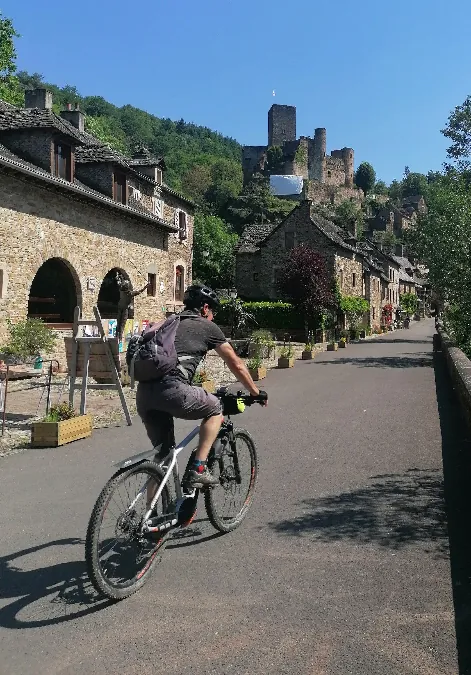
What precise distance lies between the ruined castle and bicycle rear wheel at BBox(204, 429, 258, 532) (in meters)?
107

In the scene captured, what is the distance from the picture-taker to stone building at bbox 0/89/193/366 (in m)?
15.8

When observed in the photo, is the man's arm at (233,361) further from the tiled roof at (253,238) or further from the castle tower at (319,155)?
the castle tower at (319,155)

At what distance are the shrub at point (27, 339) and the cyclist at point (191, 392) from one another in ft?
38.2

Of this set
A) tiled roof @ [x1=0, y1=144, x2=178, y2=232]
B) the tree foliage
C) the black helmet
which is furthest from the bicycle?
the tree foliage

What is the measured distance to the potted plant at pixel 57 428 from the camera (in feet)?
25.8

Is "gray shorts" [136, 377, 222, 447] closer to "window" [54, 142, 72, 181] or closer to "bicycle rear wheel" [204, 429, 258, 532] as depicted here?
"bicycle rear wheel" [204, 429, 258, 532]

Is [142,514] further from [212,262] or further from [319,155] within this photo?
[319,155]

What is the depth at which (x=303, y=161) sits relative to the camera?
110 m

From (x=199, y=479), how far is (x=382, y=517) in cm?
172

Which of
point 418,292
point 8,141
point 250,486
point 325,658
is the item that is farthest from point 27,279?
point 418,292

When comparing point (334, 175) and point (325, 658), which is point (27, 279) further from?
point (334, 175)

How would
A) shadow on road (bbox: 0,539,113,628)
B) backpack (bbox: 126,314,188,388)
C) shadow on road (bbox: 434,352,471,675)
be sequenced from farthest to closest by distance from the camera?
1. backpack (bbox: 126,314,188,388)
2. shadow on road (bbox: 0,539,113,628)
3. shadow on road (bbox: 434,352,471,675)

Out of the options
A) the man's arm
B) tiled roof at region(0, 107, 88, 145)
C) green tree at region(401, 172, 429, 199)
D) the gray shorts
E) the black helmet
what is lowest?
the gray shorts

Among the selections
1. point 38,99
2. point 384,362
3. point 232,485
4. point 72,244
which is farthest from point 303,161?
point 232,485
